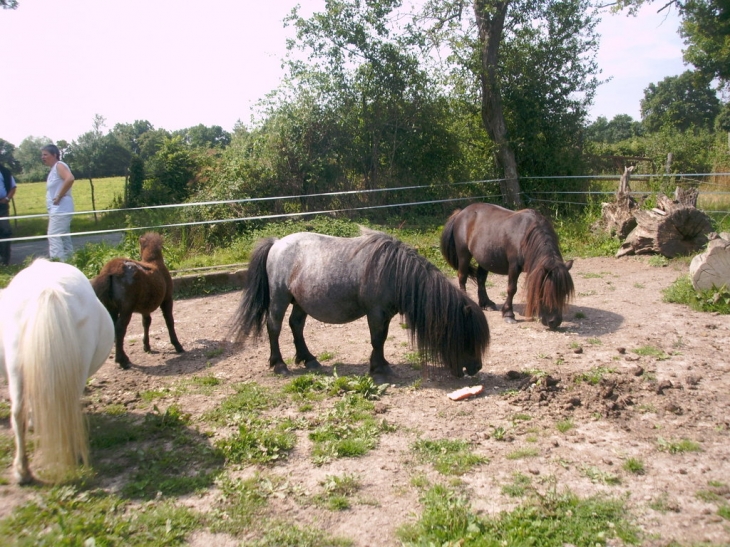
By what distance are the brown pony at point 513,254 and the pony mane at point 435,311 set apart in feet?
6.64

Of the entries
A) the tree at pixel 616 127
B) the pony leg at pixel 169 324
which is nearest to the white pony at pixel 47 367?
the pony leg at pixel 169 324

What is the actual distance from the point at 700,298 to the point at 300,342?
5.36m

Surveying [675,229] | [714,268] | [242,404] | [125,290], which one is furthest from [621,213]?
[125,290]

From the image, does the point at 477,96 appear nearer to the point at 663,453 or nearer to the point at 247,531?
the point at 663,453

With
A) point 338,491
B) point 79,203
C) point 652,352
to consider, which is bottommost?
point 338,491

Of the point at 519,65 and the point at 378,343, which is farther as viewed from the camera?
the point at 519,65

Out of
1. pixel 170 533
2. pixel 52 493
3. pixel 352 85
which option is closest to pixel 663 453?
pixel 170 533

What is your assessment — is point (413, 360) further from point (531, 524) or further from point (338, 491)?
point (531, 524)

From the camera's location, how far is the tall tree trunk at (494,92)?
46.7 ft

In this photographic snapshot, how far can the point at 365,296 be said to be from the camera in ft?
17.3

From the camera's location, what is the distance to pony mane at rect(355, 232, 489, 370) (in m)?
4.96

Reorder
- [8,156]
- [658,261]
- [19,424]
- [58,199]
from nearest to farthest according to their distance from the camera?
[19,424] → [58,199] → [658,261] → [8,156]

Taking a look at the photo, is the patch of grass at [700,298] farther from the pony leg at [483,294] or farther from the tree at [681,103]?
the tree at [681,103]

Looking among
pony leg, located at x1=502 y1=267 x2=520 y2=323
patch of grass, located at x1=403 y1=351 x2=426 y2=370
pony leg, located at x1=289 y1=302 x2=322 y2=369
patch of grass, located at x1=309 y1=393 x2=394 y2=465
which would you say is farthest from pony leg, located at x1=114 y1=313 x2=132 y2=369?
pony leg, located at x1=502 y1=267 x2=520 y2=323
